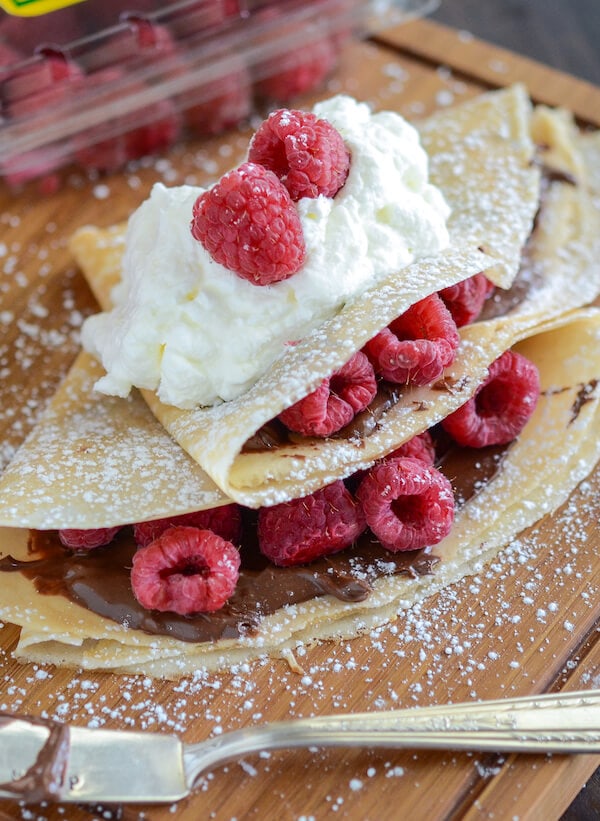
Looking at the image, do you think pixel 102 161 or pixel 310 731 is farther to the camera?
pixel 102 161

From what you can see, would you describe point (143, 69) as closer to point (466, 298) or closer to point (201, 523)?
point (466, 298)

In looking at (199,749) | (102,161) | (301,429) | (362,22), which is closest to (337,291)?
(301,429)

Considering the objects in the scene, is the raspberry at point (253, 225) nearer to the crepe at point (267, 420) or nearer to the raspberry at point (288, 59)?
the crepe at point (267, 420)

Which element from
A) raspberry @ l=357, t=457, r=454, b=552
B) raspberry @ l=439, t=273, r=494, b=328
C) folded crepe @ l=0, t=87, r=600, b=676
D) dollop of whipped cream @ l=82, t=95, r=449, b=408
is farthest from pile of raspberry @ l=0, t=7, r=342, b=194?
raspberry @ l=357, t=457, r=454, b=552

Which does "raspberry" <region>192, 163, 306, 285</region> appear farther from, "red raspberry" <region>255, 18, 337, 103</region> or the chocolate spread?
"red raspberry" <region>255, 18, 337, 103</region>

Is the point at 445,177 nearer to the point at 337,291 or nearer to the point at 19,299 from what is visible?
the point at 337,291
